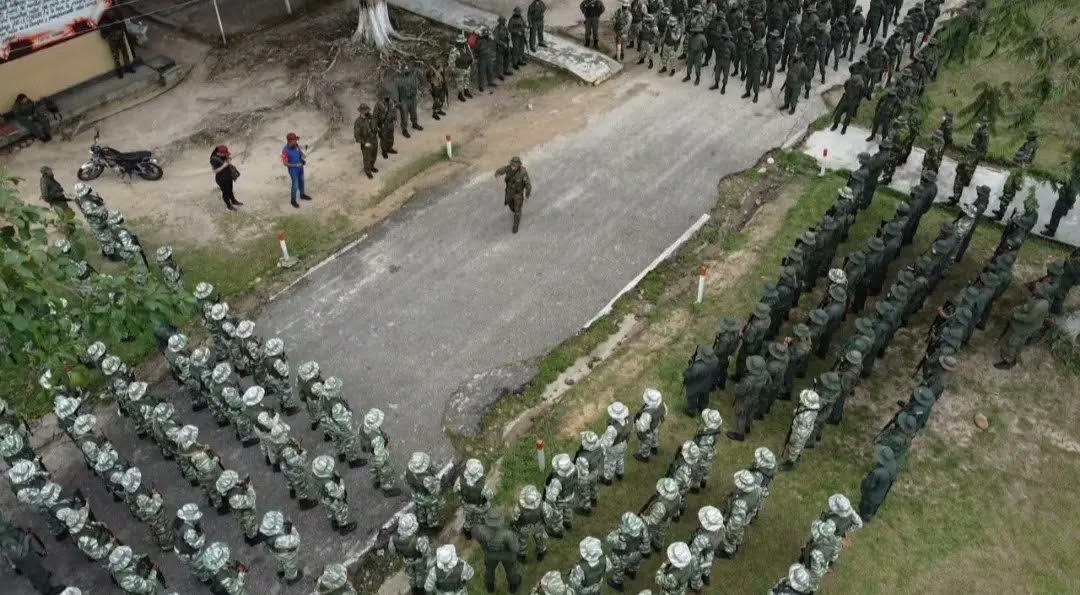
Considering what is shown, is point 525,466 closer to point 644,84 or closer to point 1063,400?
point 1063,400

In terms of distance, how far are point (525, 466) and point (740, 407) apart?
2.88 metres

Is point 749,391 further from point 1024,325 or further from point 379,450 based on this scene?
point 379,450

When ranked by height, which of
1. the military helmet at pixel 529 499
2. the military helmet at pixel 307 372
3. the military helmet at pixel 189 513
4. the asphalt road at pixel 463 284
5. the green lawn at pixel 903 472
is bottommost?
the green lawn at pixel 903 472

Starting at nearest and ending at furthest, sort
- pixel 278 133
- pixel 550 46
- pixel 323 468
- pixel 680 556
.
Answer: pixel 680 556
pixel 323 468
pixel 278 133
pixel 550 46

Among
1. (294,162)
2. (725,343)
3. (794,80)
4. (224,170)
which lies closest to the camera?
(725,343)

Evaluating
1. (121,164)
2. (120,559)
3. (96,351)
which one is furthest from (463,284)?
(121,164)

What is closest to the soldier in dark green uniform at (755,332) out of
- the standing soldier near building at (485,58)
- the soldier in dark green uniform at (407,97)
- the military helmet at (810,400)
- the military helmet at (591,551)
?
the military helmet at (810,400)

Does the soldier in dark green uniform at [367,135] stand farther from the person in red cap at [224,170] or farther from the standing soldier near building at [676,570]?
the standing soldier near building at [676,570]

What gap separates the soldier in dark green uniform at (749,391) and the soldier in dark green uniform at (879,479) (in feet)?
5.09

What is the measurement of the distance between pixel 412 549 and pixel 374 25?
14658mm

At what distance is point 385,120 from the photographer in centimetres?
1579

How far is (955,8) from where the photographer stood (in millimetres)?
21109

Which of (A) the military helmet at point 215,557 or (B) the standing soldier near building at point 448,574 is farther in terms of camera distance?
(A) the military helmet at point 215,557

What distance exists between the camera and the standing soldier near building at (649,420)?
32.3 ft
